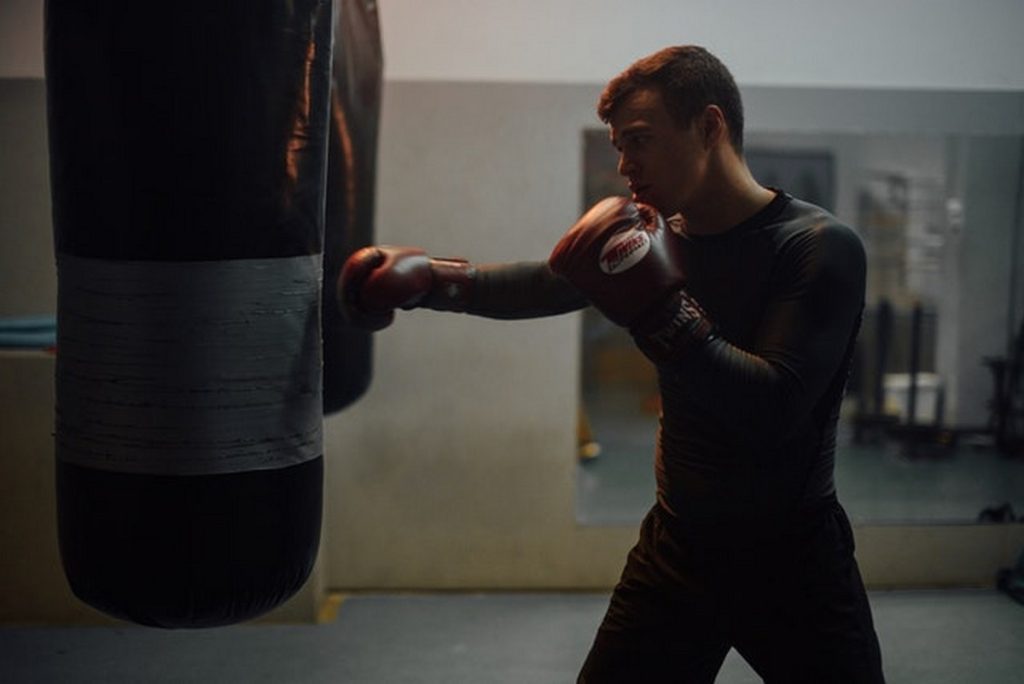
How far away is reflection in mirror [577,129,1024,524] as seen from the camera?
16.0 feet

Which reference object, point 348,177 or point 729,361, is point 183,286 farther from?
point 348,177

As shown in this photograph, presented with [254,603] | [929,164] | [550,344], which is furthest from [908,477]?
[254,603]

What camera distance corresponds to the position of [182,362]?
1.52m

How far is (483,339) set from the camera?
3559 millimetres

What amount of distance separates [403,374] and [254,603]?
197cm

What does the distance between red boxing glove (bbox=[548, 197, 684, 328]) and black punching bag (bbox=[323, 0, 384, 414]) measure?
0.91 metres

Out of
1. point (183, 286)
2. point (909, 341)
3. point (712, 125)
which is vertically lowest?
point (909, 341)

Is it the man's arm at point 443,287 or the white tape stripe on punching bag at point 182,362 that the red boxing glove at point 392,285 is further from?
the white tape stripe on punching bag at point 182,362

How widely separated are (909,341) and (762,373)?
5.04 meters

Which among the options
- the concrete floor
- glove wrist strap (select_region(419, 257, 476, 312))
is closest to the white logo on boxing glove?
glove wrist strap (select_region(419, 257, 476, 312))

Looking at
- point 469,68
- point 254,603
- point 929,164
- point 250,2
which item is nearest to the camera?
point 250,2

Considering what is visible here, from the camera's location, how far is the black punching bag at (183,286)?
149 centimetres

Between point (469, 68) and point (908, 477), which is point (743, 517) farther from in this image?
point (908, 477)

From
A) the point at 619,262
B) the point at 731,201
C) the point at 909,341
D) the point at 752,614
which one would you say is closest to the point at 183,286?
the point at 619,262
